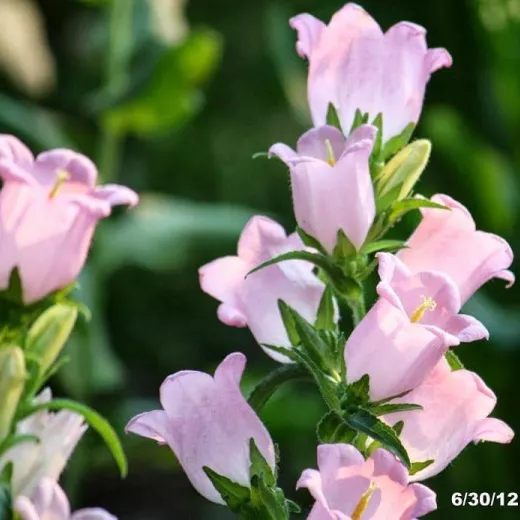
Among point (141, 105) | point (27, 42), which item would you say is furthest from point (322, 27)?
point (27, 42)

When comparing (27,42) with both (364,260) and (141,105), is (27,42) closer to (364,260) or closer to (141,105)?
(141,105)

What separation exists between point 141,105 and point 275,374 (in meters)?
0.91

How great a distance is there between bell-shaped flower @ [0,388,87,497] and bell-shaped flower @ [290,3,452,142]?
0.53 ft

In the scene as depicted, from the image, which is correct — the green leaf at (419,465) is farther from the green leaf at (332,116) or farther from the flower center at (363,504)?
the green leaf at (332,116)

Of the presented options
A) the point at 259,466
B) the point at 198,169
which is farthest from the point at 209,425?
the point at 198,169

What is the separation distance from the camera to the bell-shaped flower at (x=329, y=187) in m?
0.39

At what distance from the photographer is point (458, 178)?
1.51 meters

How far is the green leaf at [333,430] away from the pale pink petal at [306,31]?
0.48ft

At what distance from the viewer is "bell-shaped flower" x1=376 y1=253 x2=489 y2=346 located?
359mm

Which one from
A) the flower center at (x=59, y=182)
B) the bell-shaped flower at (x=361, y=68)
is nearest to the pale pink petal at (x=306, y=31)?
the bell-shaped flower at (x=361, y=68)

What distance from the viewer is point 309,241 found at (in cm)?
41

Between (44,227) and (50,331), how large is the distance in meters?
0.04

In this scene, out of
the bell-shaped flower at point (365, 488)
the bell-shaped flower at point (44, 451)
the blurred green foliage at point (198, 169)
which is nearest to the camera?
the bell-shaped flower at point (365, 488)

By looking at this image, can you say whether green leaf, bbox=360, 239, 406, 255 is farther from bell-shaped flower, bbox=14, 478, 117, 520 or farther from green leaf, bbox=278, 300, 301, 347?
bell-shaped flower, bbox=14, 478, 117, 520
